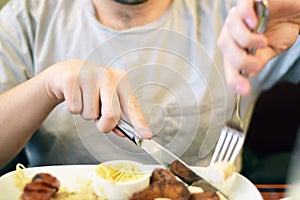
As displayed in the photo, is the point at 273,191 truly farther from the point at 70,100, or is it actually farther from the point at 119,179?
the point at 70,100

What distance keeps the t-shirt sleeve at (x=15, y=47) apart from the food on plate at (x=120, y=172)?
0.29m

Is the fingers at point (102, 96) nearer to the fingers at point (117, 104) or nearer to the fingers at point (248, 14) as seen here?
the fingers at point (117, 104)

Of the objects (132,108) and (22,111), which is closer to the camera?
(132,108)

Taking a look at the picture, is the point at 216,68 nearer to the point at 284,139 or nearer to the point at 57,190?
the point at 57,190

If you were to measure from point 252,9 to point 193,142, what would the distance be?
271 millimetres

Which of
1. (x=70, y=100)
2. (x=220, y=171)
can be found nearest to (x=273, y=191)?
(x=220, y=171)

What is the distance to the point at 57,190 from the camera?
2.59 ft

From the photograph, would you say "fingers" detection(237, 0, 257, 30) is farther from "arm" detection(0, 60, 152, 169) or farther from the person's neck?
the person's neck

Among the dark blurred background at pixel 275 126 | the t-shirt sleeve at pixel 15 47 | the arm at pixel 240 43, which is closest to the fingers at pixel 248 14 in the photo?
the arm at pixel 240 43

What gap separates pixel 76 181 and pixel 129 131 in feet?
0.46

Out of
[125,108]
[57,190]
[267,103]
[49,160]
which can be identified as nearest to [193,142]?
[125,108]

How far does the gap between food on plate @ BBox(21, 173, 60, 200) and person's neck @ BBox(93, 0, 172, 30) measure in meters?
0.36

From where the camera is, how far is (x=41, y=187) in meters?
0.75

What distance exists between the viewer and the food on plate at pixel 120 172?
2.55 feet
